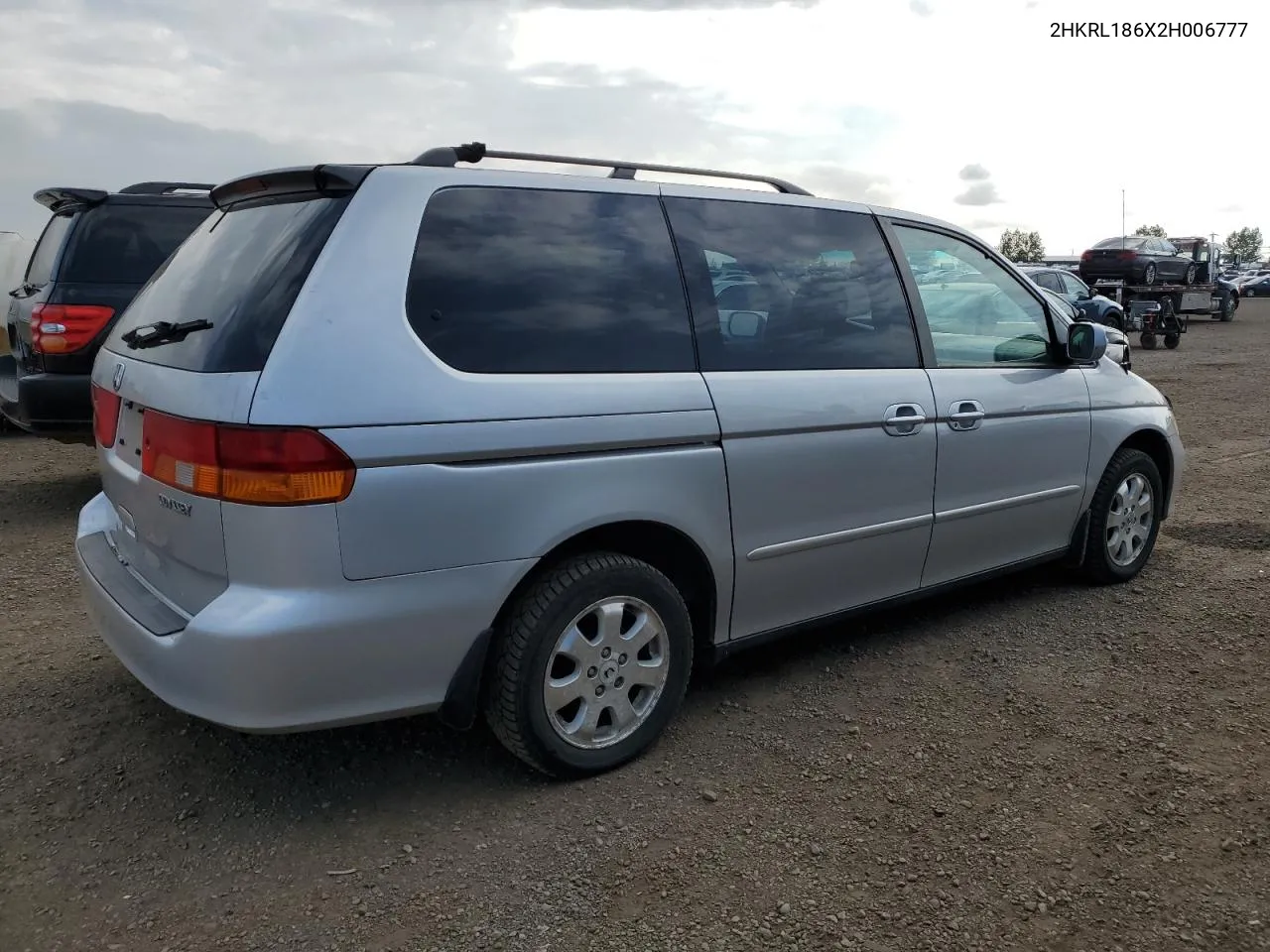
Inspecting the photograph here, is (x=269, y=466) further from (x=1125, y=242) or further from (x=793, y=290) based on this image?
(x=1125, y=242)

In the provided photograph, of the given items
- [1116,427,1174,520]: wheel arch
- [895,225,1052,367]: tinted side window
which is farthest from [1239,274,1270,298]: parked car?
[895,225,1052,367]: tinted side window

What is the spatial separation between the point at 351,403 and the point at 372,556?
0.38 meters

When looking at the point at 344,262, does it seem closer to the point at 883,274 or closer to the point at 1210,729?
the point at 883,274

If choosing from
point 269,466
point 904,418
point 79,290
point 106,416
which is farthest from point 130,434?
point 79,290

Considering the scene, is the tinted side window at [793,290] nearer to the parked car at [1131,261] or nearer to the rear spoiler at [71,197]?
the rear spoiler at [71,197]

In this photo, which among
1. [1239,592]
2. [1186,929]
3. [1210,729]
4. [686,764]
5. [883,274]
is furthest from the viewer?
[1239,592]

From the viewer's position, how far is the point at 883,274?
389 centimetres

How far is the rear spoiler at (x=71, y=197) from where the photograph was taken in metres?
6.32

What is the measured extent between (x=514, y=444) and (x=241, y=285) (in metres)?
0.86

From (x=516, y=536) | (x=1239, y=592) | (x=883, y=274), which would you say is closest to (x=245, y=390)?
(x=516, y=536)

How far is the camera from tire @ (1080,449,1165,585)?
4770 mm

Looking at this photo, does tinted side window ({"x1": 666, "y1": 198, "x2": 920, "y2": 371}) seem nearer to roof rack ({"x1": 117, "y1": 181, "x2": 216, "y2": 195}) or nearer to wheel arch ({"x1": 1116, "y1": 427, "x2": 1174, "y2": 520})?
wheel arch ({"x1": 1116, "y1": 427, "x2": 1174, "y2": 520})

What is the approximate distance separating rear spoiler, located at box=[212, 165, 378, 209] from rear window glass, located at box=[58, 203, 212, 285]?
3488mm

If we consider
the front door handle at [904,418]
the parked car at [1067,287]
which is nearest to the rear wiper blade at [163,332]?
the front door handle at [904,418]
